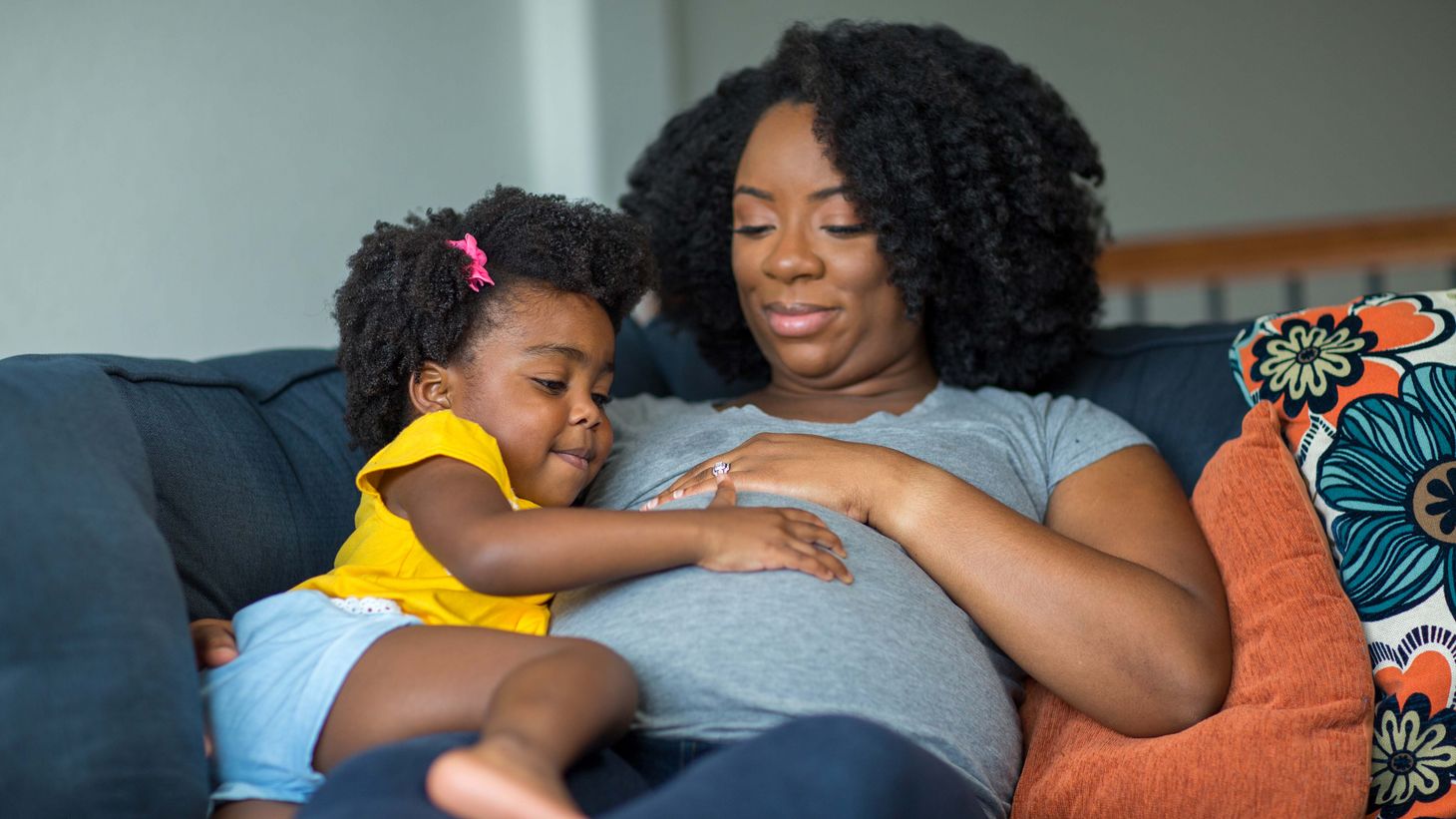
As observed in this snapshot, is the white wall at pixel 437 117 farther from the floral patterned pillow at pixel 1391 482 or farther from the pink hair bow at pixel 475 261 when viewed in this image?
the floral patterned pillow at pixel 1391 482

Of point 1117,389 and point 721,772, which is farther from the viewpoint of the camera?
point 1117,389

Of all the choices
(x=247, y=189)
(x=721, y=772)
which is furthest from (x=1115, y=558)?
(x=247, y=189)

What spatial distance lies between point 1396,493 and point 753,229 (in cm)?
93

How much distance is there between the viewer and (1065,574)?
4.80ft

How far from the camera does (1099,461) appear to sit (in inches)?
68.1

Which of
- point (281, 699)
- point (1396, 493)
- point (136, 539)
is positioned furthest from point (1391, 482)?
point (136, 539)

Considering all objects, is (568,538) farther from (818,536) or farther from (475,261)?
(475,261)

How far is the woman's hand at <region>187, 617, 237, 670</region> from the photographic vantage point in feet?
4.33

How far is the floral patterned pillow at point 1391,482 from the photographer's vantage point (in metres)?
1.43

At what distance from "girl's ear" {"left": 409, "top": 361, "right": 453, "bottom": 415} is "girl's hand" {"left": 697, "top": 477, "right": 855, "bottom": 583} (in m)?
0.38

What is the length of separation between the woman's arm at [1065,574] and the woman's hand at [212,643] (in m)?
0.54

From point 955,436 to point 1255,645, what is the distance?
0.48m

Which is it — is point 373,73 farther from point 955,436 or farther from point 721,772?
point 721,772

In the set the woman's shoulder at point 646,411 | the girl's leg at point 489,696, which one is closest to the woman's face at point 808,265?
the woman's shoulder at point 646,411
